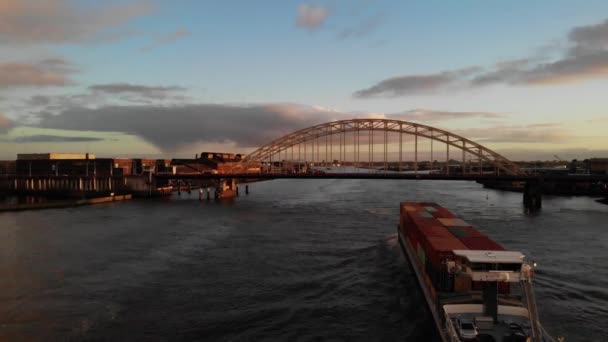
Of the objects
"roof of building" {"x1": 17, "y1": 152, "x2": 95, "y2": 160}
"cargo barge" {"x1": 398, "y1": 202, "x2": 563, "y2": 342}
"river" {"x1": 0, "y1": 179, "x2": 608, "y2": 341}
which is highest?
"roof of building" {"x1": 17, "y1": 152, "x2": 95, "y2": 160}

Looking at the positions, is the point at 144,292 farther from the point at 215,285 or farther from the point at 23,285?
the point at 23,285

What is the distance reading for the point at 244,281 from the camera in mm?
31891

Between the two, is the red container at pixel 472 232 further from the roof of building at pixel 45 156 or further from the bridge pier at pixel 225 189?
the roof of building at pixel 45 156

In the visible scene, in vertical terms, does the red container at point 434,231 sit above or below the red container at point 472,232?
above

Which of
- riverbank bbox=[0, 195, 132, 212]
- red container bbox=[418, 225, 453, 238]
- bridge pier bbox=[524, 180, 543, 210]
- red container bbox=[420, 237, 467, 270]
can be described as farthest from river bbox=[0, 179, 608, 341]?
bridge pier bbox=[524, 180, 543, 210]

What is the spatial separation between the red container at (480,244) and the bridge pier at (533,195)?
68.6 meters

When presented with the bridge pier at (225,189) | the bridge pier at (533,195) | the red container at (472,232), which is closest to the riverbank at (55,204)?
the bridge pier at (225,189)

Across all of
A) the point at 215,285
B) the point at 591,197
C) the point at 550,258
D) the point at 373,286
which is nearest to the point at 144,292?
the point at 215,285

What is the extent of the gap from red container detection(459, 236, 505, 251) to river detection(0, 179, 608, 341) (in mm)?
5422

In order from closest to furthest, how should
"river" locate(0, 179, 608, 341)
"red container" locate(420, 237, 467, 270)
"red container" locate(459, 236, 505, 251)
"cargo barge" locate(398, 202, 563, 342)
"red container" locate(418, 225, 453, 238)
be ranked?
"cargo barge" locate(398, 202, 563, 342) < "red container" locate(420, 237, 467, 270) < "river" locate(0, 179, 608, 341) < "red container" locate(459, 236, 505, 251) < "red container" locate(418, 225, 453, 238)

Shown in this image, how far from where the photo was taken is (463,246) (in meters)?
25.2

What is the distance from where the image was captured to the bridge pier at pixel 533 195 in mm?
84562

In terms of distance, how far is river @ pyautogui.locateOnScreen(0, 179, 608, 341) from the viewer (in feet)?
76.2

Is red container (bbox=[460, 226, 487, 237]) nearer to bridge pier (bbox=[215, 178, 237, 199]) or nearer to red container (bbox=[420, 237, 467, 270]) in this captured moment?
red container (bbox=[420, 237, 467, 270])
